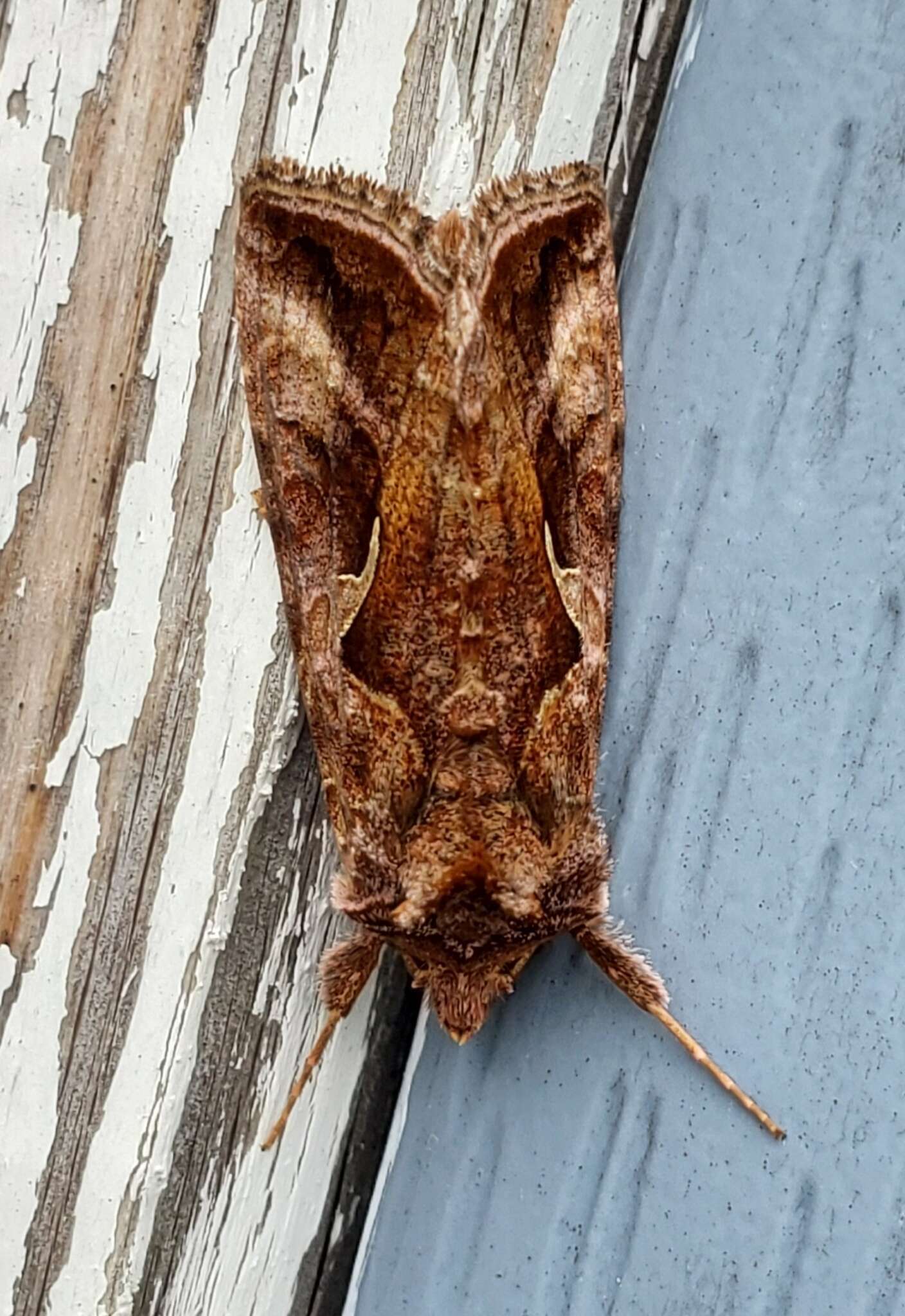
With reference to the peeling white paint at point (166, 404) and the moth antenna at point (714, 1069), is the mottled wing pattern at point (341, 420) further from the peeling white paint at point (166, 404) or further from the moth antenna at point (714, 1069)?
the moth antenna at point (714, 1069)

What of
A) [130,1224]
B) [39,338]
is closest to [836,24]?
[39,338]

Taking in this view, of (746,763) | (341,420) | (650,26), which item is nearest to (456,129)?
(650,26)

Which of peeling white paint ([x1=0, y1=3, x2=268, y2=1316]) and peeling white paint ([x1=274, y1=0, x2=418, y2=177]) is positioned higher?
peeling white paint ([x1=274, y1=0, x2=418, y2=177])

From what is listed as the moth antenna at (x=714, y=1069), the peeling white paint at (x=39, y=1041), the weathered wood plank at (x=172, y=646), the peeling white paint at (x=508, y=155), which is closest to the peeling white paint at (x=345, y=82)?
the weathered wood plank at (x=172, y=646)

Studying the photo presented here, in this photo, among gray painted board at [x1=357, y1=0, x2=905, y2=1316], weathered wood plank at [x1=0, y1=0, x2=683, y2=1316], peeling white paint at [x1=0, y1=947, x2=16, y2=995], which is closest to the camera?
gray painted board at [x1=357, y1=0, x2=905, y2=1316]

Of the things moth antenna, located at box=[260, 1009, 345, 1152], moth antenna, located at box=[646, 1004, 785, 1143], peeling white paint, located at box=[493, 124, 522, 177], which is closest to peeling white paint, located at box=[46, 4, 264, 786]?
peeling white paint, located at box=[493, 124, 522, 177]

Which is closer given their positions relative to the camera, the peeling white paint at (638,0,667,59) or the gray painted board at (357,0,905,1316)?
the gray painted board at (357,0,905,1316)

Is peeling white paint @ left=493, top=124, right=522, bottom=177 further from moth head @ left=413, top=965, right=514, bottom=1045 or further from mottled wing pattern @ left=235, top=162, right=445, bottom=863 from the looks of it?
moth head @ left=413, top=965, right=514, bottom=1045
